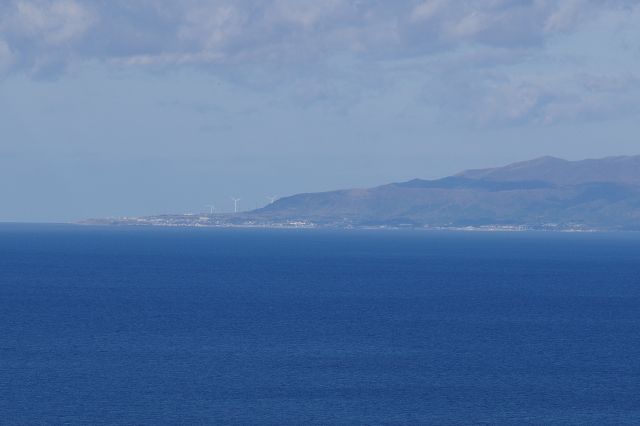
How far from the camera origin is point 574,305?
11231 centimetres

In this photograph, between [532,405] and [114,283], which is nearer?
[532,405]

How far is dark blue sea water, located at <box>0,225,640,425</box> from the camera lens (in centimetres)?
5841

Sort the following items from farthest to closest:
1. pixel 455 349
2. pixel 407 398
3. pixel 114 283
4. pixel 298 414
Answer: pixel 114 283 → pixel 455 349 → pixel 407 398 → pixel 298 414

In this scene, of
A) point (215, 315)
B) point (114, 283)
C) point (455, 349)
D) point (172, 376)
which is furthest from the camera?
point (114, 283)

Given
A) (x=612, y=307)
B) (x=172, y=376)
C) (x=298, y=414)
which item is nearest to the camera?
(x=298, y=414)

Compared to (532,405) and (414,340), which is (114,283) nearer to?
(414,340)

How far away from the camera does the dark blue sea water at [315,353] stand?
192ft

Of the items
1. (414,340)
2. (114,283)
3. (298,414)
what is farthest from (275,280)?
(298,414)

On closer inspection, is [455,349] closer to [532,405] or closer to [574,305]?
[532,405]

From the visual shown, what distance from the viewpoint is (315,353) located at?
247 feet

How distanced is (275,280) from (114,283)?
73.1ft

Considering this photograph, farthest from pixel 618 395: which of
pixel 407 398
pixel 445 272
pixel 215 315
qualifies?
Result: pixel 445 272

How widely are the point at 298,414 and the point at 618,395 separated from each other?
63.8ft

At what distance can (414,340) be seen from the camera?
273 ft
